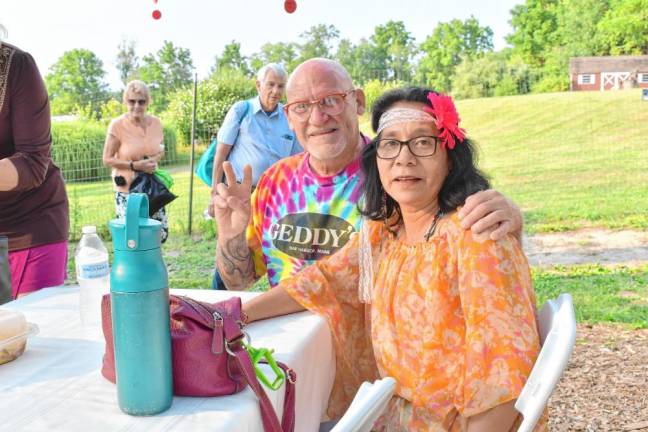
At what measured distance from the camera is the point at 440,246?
5.50ft

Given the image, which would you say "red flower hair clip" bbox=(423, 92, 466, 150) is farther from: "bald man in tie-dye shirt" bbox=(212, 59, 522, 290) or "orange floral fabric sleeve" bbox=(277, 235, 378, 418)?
"bald man in tie-dye shirt" bbox=(212, 59, 522, 290)

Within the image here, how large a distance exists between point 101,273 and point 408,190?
856 millimetres

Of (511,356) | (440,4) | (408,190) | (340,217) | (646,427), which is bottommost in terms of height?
(646,427)

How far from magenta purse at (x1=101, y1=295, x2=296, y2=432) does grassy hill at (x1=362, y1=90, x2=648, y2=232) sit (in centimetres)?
730

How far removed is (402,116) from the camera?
177 centimetres

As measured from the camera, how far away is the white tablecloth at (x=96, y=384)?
1.15 m

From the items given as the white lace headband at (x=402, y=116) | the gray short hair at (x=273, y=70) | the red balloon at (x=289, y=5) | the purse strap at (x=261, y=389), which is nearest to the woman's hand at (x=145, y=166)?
the gray short hair at (x=273, y=70)

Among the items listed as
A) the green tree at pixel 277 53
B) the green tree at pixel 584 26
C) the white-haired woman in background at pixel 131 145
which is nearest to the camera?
the white-haired woman in background at pixel 131 145

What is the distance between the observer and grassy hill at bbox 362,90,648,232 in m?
8.84

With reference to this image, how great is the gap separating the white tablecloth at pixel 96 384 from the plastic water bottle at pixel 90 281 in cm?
4

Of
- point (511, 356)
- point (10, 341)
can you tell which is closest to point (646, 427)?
point (511, 356)

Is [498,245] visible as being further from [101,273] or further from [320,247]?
[101,273]

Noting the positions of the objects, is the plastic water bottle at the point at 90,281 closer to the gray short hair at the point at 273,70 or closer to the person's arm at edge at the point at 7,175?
the person's arm at edge at the point at 7,175

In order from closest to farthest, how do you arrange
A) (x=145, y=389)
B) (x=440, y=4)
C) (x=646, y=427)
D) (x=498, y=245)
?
(x=145, y=389), (x=498, y=245), (x=646, y=427), (x=440, y=4)
